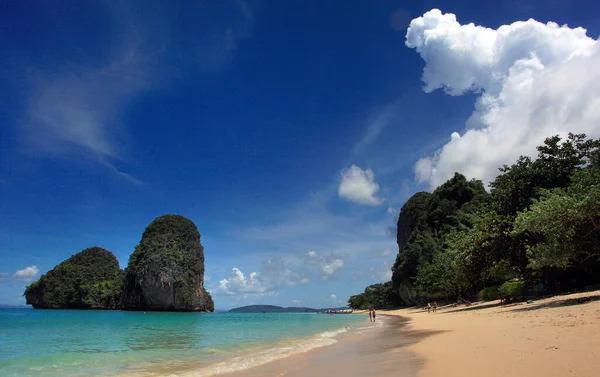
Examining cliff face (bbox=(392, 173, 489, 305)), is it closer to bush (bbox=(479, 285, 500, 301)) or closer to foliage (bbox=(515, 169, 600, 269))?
bush (bbox=(479, 285, 500, 301))

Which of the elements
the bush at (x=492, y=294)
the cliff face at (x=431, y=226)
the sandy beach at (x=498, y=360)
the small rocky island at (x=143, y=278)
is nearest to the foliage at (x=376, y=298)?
the cliff face at (x=431, y=226)

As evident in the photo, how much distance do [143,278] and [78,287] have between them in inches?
1342

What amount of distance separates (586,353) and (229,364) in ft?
27.6

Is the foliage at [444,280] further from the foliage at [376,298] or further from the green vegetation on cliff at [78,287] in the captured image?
the green vegetation on cliff at [78,287]

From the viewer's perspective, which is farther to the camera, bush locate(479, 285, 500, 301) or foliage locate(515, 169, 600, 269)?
bush locate(479, 285, 500, 301)

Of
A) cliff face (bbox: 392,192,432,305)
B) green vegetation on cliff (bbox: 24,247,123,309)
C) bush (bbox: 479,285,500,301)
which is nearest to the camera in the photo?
bush (bbox: 479,285,500,301)

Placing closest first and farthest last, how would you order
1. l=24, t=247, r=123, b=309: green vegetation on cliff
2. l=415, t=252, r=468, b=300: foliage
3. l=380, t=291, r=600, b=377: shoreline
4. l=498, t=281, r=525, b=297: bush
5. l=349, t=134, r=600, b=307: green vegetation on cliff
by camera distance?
l=380, t=291, r=600, b=377: shoreline < l=349, t=134, r=600, b=307: green vegetation on cliff < l=498, t=281, r=525, b=297: bush < l=415, t=252, r=468, b=300: foliage < l=24, t=247, r=123, b=309: green vegetation on cliff

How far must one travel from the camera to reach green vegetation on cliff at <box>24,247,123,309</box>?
103 meters

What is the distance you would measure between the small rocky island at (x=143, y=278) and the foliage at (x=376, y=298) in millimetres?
48452

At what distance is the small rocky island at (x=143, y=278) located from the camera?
86.4m

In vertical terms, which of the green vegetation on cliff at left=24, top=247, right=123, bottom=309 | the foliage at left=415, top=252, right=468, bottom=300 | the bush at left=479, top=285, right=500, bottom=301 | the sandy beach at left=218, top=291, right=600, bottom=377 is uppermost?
the green vegetation on cliff at left=24, top=247, right=123, bottom=309

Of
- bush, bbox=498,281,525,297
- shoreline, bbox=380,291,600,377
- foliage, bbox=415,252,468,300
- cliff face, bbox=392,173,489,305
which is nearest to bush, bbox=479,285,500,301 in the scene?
foliage, bbox=415,252,468,300

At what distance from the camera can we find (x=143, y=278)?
3388 inches

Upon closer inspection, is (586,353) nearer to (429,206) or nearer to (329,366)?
(329,366)
